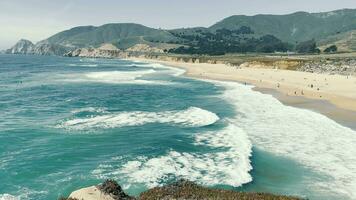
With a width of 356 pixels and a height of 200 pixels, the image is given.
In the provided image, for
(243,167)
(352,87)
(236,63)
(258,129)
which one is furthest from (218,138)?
(236,63)

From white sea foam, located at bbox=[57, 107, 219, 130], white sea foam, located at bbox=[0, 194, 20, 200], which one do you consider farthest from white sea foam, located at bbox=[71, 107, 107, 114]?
white sea foam, located at bbox=[0, 194, 20, 200]

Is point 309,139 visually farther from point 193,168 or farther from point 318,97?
point 318,97

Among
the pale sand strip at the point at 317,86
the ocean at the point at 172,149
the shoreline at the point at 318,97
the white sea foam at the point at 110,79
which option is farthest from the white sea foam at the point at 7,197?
the white sea foam at the point at 110,79

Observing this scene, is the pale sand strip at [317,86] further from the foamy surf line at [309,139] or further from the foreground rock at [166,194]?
the foreground rock at [166,194]

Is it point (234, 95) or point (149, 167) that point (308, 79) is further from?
point (149, 167)

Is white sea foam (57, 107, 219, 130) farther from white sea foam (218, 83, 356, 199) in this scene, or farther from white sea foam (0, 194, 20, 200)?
white sea foam (0, 194, 20, 200)

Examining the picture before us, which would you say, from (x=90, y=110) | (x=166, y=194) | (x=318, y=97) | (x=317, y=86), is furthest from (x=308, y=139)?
(x=317, y=86)
